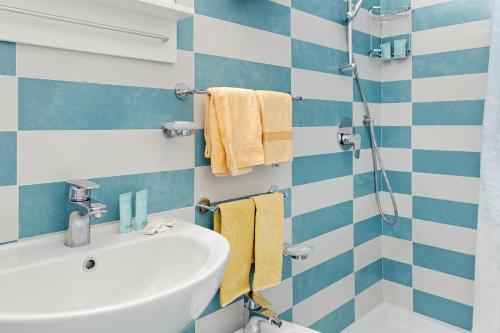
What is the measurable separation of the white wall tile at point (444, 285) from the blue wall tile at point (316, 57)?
45.9 inches

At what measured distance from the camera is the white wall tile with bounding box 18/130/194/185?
0.94 m

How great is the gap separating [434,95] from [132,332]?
1868mm

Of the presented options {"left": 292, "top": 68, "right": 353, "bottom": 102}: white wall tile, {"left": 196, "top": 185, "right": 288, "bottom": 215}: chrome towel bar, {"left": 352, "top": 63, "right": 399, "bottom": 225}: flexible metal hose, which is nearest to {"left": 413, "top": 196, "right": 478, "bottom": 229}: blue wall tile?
{"left": 352, "top": 63, "right": 399, "bottom": 225}: flexible metal hose

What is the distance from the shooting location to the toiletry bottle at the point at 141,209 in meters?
1.08

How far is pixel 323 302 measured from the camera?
72.2 inches

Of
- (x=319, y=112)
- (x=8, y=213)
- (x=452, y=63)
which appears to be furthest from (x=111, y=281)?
(x=452, y=63)

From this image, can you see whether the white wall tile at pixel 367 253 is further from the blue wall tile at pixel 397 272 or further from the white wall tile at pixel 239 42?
the white wall tile at pixel 239 42

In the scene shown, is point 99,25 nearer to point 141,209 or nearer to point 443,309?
point 141,209

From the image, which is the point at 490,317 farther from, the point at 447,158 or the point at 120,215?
the point at 120,215

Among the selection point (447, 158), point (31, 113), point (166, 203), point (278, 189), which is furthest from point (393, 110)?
point (31, 113)

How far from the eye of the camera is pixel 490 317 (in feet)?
5.65

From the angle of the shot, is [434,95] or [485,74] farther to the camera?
[434,95]

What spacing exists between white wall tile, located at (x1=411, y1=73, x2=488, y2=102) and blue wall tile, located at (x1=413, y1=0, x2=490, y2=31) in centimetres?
27

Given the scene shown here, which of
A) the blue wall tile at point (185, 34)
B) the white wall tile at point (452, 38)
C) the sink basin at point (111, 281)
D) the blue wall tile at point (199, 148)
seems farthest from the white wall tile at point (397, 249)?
the blue wall tile at point (185, 34)
